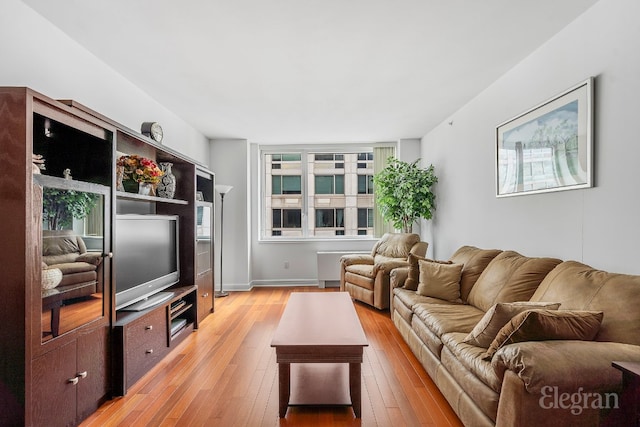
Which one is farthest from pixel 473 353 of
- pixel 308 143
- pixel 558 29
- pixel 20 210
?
pixel 308 143

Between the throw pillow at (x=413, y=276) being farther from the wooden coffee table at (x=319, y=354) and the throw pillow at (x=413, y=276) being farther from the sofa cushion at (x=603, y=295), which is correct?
the sofa cushion at (x=603, y=295)

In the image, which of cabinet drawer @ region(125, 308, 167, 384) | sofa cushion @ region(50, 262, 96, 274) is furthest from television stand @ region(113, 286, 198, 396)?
sofa cushion @ region(50, 262, 96, 274)

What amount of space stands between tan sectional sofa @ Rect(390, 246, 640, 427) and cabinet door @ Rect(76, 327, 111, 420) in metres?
2.23

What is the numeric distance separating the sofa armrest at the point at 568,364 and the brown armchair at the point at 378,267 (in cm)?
287

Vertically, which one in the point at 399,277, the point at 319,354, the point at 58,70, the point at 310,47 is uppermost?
the point at 310,47

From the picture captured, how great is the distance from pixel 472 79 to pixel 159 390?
3801mm

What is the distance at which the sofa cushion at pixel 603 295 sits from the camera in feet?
5.61

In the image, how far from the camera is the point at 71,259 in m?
2.07

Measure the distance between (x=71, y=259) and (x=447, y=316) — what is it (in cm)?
258

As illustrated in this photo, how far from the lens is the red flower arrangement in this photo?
2898 millimetres

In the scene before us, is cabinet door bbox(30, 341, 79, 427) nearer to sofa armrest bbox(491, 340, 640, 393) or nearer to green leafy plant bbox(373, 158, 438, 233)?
sofa armrest bbox(491, 340, 640, 393)

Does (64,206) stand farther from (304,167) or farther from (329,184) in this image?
(329,184)

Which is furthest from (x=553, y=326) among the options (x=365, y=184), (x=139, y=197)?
(x=365, y=184)

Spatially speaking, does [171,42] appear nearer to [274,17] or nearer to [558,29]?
[274,17]
